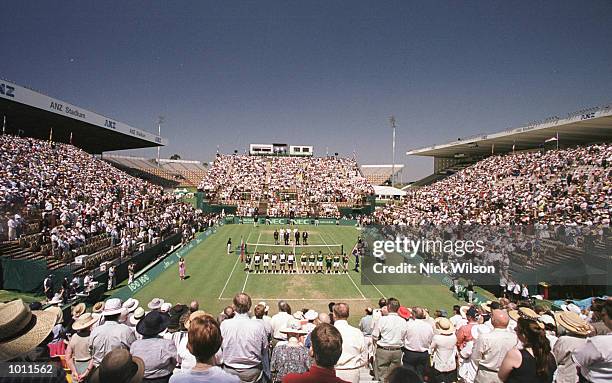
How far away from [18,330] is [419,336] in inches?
209

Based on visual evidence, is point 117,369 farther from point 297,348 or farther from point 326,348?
point 297,348

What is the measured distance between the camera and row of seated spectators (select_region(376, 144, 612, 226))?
2209 cm

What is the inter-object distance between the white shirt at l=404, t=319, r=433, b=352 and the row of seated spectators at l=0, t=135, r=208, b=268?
702 inches

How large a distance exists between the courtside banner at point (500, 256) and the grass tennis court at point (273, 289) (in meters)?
1.04

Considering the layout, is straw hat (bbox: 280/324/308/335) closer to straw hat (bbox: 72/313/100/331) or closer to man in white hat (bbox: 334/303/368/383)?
man in white hat (bbox: 334/303/368/383)

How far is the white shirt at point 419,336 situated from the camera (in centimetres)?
586

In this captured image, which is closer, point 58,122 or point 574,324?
point 574,324

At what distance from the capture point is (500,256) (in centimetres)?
1638

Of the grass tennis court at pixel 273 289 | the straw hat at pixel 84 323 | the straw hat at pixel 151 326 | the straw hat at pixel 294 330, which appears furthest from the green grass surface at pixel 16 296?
the straw hat at pixel 151 326

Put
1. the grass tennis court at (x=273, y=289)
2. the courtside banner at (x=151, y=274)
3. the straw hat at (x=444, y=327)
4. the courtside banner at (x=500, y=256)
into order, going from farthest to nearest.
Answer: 1. the courtside banner at (x=151, y=274)
2. the grass tennis court at (x=273, y=289)
3. the courtside banner at (x=500, y=256)
4. the straw hat at (x=444, y=327)

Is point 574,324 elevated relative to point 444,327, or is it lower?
elevated

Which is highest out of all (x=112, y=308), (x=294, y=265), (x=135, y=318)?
(x=112, y=308)

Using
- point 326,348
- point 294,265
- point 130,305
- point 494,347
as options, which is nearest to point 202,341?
point 326,348

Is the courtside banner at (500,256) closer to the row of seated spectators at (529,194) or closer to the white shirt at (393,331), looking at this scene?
the row of seated spectators at (529,194)
